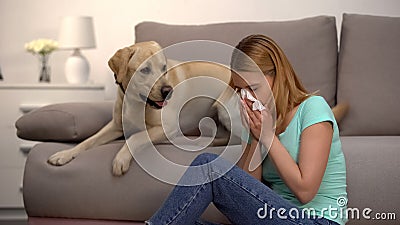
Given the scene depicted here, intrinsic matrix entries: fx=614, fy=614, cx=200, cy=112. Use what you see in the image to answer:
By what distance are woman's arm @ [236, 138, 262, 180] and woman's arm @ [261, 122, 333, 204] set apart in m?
0.15

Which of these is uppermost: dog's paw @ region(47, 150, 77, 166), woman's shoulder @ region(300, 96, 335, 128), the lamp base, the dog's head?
woman's shoulder @ region(300, 96, 335, 128)

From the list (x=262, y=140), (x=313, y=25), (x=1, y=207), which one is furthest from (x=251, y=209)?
(x=1, y=207)

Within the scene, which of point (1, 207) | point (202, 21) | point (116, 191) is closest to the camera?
point (116, 191)

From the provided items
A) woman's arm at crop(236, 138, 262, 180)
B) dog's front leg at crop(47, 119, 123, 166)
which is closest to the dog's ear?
dog's front leg at crop(47, 119, 123, 166)

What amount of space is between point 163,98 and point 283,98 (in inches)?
23.3

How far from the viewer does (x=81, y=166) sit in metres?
2.06

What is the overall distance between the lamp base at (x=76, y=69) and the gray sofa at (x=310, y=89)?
2.03 ft

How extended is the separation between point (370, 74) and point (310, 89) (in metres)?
0.25

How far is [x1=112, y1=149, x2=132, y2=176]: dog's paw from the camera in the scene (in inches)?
79.0

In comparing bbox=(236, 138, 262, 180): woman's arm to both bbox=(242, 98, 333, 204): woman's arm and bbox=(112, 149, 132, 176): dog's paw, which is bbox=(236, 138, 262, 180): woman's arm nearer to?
bbox=(242, 98, 333, 204): woman's arm

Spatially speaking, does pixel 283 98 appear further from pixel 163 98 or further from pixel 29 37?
pixel 29 37

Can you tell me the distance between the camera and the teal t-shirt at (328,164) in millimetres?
1565

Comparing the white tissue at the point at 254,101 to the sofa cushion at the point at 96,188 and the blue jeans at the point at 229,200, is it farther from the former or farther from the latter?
the sofa cushion at the point at 96,188

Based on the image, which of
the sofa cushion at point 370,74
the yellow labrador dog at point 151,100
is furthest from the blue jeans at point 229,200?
the sofa cushion at point 370,74
